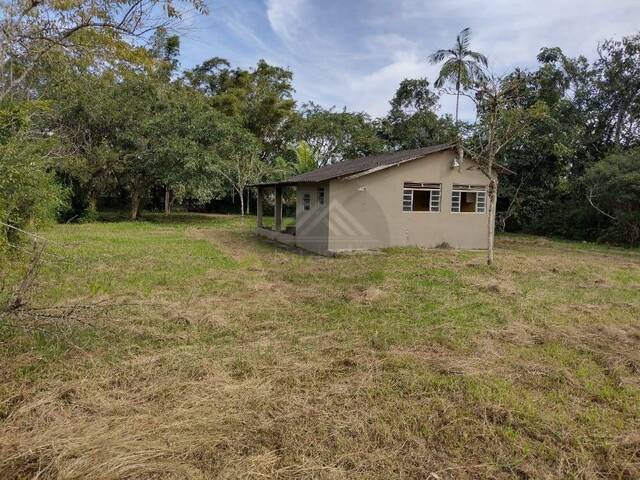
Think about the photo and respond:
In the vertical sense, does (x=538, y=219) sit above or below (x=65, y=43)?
below

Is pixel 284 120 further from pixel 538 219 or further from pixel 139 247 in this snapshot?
pixel 139 247

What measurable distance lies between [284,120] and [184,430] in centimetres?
2707

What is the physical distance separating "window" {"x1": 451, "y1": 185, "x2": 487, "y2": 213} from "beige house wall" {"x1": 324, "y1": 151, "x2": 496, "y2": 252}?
158 millimetres

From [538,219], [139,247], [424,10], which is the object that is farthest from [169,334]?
[538,219]

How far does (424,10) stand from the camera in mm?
12430

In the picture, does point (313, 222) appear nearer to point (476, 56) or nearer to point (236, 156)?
point (236, 156)

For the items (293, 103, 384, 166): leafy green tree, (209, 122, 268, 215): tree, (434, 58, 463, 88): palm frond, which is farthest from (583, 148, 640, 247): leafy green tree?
(209, 122, 268, 215): tree

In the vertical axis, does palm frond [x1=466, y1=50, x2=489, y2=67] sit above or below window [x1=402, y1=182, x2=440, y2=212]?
above

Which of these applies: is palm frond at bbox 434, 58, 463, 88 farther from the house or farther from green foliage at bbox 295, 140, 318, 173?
the house

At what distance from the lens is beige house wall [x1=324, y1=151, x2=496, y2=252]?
12.5 m

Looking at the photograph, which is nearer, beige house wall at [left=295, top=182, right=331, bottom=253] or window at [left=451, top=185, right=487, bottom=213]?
beige house wall at [left=295, top=182, right=331, bottom=253]

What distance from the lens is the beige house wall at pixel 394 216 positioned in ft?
41.2

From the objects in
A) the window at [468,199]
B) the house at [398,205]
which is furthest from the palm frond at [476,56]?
the house at [398,205]

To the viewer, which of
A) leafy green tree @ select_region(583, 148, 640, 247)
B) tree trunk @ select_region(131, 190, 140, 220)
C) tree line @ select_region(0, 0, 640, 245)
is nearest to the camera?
leafy green tree @ select_region(583, 148, 640, 247)
